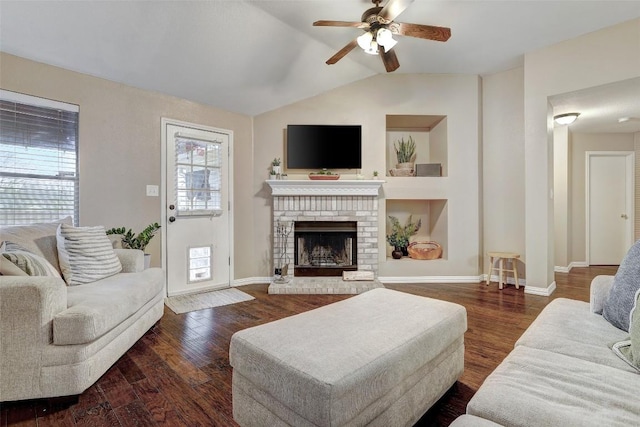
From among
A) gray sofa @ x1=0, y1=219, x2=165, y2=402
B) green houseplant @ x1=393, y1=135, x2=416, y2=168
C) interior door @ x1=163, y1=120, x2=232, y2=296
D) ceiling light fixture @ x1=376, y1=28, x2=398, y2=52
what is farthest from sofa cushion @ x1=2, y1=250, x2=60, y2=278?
green houseplant @ x1=393, y1=135, x2=416, y2=168

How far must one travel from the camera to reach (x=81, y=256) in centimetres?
225

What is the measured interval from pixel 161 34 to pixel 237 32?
0.68m

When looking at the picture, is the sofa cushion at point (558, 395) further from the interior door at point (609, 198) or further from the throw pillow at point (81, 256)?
the interior door at point (609, 198)

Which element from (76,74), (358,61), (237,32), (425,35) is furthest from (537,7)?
(76,74)

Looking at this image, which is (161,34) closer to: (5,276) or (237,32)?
(237,32)

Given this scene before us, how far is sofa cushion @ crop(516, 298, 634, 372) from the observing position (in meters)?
1.18

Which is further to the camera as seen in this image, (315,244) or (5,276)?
(315,244)

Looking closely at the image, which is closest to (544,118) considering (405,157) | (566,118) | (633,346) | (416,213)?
(566,118)

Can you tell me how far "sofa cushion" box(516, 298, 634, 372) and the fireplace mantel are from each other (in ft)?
8.73

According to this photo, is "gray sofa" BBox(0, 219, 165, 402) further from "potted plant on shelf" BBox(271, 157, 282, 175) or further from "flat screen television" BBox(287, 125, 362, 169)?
"flat screen television" BBox(287, 125, 362, 169)

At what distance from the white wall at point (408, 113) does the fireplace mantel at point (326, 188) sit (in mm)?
260

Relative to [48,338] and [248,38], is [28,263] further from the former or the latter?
[248,38]

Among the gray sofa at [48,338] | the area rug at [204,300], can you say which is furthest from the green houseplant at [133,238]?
the gray sofa at [48,338]

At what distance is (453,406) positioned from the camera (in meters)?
1.56
